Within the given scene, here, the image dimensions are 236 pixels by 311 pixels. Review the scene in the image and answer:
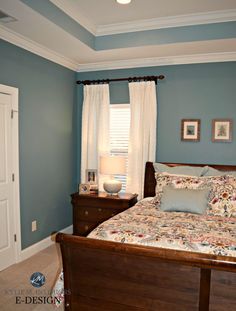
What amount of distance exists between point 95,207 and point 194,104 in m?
2.07

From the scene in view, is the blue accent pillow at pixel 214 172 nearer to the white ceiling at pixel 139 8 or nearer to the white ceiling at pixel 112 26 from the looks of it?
the white ceiling at pixel 112 26

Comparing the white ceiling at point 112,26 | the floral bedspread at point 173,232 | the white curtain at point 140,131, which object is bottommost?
the floral bedspread at point 173,232

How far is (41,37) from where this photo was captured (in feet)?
10.2

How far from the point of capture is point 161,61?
12.9 feet

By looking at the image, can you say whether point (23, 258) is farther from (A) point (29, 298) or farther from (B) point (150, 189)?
(B) point (150, 189)

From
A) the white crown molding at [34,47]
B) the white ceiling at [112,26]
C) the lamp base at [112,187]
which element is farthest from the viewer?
the lamp base at [112,187]

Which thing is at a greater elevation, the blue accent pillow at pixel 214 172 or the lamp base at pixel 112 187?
the blue accent pillow at pixel 214 172

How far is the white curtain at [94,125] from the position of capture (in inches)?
167

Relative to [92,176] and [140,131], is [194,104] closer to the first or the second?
[140,131]

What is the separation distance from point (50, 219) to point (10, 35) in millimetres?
2493

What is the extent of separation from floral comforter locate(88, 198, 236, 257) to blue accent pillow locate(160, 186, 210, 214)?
7cm

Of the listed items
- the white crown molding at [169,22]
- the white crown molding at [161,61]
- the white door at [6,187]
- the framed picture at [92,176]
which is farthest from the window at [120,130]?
the white door at [6,187]

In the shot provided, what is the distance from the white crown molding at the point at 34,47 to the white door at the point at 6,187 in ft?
2.11

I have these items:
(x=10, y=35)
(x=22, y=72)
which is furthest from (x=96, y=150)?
(x=10, y=35)
